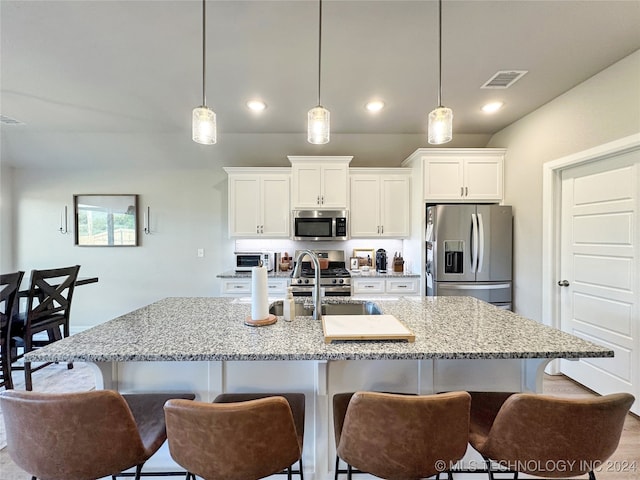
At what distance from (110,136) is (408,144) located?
12.9 feet

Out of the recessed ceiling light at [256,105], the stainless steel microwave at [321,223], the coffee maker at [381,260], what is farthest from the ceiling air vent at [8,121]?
the coffee maker at [381,260]

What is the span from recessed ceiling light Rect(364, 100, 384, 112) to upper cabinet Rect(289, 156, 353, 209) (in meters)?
0.68

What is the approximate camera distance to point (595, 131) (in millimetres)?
2373

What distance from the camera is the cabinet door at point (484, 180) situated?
3422mm

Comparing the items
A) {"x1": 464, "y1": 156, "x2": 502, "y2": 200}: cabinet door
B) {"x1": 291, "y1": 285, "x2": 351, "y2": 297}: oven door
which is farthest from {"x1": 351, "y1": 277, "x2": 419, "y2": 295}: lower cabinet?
{"x1": 464, "y1": 156, "x2": 502, "y2": 200}: cabinet door

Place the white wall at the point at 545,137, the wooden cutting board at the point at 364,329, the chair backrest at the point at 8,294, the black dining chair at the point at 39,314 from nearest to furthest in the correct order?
1. the wooden cutting board at the point at 364,329
2. the white wall at the point at 545,137
3. the chair backrest at the point at 8,294
4. the black dining chair at the point at 39,314

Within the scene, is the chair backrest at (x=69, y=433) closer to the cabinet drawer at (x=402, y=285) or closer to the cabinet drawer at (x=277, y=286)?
the cabinet drawer at (x=277, y=286)

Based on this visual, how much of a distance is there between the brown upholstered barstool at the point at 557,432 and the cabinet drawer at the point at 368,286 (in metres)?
2.43

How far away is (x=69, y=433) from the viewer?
37.8 inches

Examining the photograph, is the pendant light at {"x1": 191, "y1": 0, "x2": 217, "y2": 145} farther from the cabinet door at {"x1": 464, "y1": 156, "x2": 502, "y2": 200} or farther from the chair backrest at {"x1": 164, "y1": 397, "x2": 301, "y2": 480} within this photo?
the cabinet door at {"x1": 464, "y1": 156, "x2": 502, "y2": 200}

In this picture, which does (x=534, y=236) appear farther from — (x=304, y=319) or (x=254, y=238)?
(x=254, y=238)

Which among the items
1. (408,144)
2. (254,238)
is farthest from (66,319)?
(408,144)

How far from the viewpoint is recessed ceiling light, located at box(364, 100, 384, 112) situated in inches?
115

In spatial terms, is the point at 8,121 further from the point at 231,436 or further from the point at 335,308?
the point at 231,436
